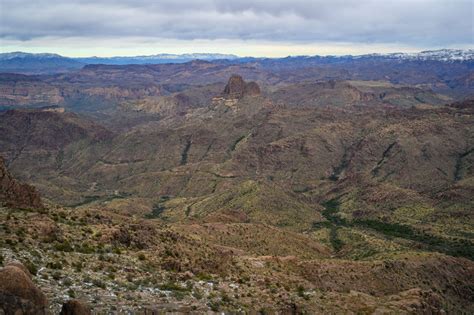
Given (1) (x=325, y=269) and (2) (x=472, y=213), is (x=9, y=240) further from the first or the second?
(2) (x=472, y=213)

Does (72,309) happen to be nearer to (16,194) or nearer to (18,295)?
(18,295)

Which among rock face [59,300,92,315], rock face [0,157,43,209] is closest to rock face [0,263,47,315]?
rock face [59,300,92,315]

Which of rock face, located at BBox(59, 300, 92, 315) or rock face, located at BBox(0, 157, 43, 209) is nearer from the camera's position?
rock face, located at BBox(59, 300, 92, 315)

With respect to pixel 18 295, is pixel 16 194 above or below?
below

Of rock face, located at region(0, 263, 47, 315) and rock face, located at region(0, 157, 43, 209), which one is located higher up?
rock face, located at region(0, 263, 47, 315)

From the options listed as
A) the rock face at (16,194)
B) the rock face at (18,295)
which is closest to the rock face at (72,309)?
the rock face at (18,295)

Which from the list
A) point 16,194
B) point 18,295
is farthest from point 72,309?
point 16,194

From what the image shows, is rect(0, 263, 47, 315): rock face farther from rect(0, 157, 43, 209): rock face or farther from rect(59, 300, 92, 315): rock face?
rect(0, 157, 43, 209): rock face
